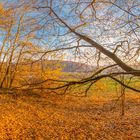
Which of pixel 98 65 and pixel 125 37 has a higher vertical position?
pixel 125 37

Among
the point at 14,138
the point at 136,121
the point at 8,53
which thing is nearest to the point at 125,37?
the point at 14,138

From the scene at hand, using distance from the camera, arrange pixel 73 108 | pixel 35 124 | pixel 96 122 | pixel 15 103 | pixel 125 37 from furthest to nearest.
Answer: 1. pixel 73 108
2. pixel 15 103
3. pixel 96 122
4. pixel 35 124
5. pixel 125 37

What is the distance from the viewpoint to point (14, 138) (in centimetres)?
1028

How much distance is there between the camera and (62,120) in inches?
550

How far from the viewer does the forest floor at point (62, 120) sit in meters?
11.1

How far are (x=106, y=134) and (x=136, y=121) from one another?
322 centimetres

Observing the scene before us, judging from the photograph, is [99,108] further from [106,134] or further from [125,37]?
[125,37]

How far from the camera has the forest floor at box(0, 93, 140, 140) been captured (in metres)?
11.1

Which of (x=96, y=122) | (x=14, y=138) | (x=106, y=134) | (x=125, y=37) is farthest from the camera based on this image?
(x=96, y=122)

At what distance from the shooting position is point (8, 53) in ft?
55.7

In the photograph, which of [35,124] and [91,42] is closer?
[91,42]

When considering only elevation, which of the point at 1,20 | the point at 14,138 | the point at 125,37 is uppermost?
the point at 1,20

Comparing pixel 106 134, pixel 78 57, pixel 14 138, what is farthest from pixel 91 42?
pixel 106 134

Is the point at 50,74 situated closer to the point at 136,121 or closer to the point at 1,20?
the point at 1,20
